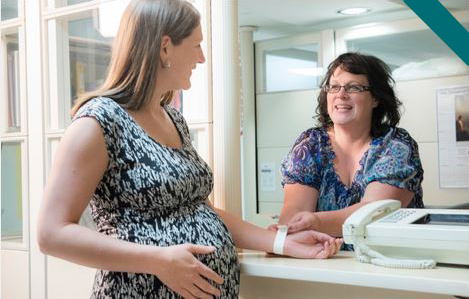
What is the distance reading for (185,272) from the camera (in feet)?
3.17

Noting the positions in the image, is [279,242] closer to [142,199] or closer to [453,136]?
[142,199]

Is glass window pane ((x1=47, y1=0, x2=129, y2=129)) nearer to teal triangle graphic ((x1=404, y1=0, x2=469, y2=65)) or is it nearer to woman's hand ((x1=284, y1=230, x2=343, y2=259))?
woman's hand ((x1=284, y1=230, x2=343, y2=259))

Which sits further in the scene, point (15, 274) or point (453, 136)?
point (453, 136)

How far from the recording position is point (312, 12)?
112 inches

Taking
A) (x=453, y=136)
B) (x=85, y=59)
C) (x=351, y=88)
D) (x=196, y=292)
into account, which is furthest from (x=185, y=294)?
(x=453, y=136)

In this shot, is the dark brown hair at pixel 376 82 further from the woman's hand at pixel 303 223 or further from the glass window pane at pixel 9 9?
the glass window pane at pixel 9 9

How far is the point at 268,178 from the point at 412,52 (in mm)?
914

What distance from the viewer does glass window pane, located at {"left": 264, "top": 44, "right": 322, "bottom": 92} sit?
296 centimetres

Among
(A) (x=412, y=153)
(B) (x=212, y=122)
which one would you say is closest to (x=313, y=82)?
(A) (x=412, y=153)

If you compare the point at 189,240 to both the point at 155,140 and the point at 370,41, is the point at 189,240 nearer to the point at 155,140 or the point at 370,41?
the point at 155,140

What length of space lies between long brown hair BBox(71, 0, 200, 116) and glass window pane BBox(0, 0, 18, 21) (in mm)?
967

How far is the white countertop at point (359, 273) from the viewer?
36.6 inches

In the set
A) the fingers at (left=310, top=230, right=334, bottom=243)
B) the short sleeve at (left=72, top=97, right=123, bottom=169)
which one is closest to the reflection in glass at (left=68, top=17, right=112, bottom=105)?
the short sleeve at (left=72, top=97, right=123, bottom=169)

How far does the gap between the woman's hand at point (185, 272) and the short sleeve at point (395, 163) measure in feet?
2.26
